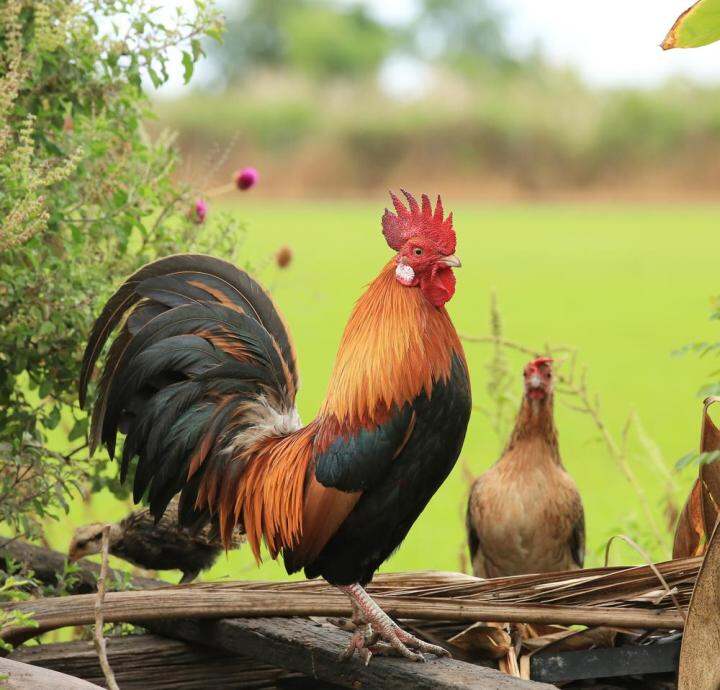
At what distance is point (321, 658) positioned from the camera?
95.5 inches

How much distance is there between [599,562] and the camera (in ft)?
16.7

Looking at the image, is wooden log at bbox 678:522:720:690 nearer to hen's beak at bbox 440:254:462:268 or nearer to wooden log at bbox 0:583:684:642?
wooden log at bbox 0:583:684:642

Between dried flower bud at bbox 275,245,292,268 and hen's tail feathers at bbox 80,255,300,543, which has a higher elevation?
dried flower bud at bbox 275,245,292,268

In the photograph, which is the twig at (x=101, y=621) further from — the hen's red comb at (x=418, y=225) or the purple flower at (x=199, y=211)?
the purple flower at (x=199, y=211)

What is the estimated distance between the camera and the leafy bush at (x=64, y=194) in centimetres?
282

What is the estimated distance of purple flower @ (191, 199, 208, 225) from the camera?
134 inches

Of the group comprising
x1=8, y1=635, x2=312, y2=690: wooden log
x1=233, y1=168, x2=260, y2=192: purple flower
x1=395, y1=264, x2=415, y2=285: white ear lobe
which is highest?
x1=233, y1=168, x2=260, y2=192: purple flower

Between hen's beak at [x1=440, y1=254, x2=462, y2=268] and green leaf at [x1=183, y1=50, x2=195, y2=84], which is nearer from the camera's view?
hen's beak at [x1=440, y1=254, x2=462, y2=268]

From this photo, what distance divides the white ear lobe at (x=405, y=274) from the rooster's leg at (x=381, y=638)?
0.72 m

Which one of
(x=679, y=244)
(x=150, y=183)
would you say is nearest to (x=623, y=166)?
(x=679, y=244)

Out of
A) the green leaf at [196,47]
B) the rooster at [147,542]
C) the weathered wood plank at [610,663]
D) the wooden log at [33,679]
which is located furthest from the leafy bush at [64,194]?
the weathered wood plank at [610,663]

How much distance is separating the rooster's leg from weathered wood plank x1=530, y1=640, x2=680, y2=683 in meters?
0.26

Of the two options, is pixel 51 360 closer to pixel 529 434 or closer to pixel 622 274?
pixel 529 434

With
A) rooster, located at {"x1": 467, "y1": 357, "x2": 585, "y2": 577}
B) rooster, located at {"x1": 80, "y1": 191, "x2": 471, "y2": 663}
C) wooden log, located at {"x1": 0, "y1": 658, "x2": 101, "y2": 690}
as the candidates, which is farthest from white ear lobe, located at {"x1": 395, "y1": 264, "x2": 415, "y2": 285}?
rooster, located at {"x1": 467, "y1": 357, "x2": 585, "y2": 577}
